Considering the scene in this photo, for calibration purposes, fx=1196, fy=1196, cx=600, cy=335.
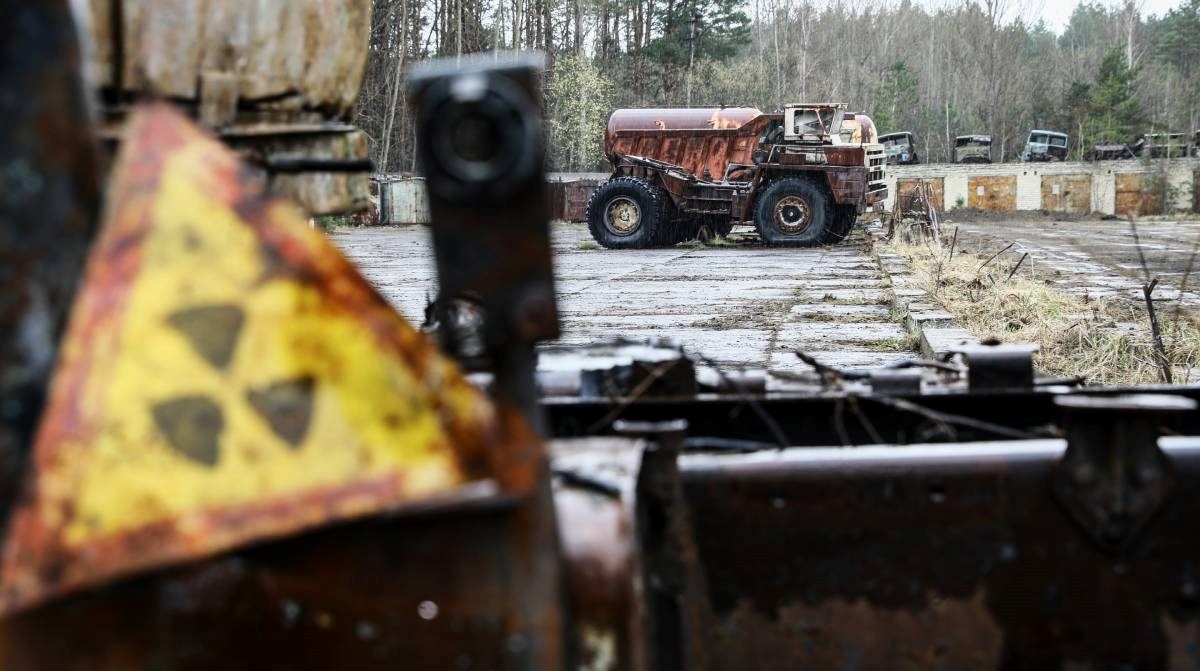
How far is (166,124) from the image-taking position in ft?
2.73

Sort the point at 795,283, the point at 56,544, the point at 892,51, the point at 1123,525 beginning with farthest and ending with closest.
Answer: the point at 892,51 < the point at 795,283 < the point at 1123,525 < the point at 56,544

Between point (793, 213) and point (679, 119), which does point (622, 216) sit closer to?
point (793, 213)

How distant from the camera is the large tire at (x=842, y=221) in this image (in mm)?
22469

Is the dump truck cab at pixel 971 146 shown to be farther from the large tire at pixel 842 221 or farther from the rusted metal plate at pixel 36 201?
the rusted metal plate at pixel 36 201

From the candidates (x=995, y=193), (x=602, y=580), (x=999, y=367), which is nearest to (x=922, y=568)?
(x=999, y=367)

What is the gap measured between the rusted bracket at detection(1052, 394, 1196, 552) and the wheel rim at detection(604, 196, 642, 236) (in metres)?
20.5

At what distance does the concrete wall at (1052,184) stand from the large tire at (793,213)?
24.5m

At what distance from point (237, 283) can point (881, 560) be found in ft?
3.21

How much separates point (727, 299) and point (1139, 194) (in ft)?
131

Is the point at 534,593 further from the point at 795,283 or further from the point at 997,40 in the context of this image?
the point at 997,40

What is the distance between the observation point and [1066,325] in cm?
724

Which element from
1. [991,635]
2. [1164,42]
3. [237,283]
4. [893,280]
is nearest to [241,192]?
[237,283]

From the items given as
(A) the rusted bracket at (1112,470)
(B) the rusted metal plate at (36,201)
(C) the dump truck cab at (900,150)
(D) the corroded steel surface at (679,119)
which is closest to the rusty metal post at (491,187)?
(B) the rusted metal plate at (36,201)

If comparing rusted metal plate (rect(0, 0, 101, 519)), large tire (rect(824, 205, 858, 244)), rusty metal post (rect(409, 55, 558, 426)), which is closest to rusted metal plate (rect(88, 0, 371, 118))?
rusted metal plate (rect(0, 0, 101, 519))
